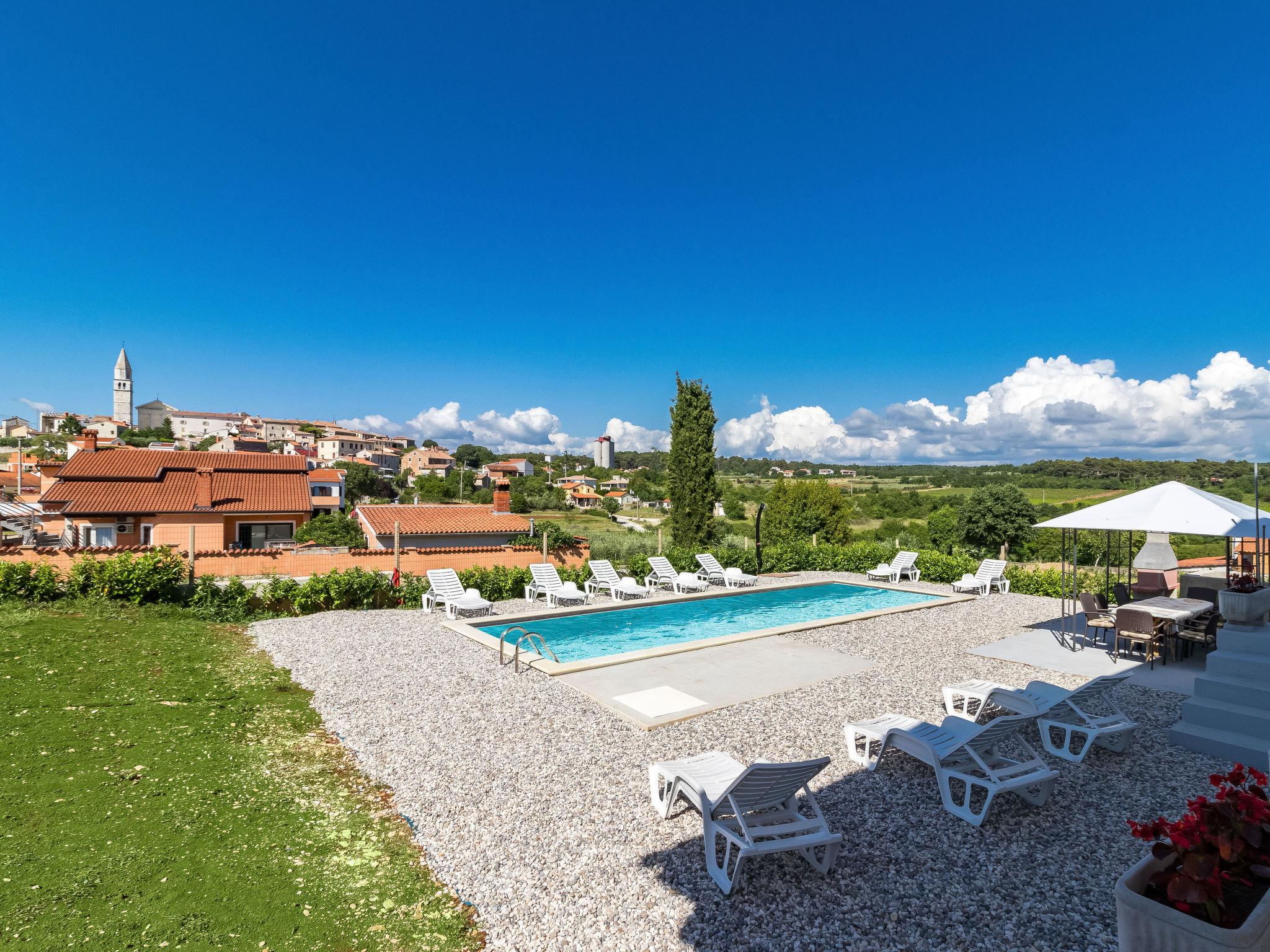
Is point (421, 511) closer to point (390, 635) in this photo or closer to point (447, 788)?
point (390, 635)

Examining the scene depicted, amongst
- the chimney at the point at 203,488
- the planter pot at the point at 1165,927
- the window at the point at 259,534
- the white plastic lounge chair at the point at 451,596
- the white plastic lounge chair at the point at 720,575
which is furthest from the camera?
the window at the point at 259,534

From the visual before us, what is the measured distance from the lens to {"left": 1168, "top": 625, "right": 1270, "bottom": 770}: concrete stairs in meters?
5.03

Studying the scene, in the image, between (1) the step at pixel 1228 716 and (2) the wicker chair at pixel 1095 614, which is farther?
(2) the wicker chair at pixel 1095 614

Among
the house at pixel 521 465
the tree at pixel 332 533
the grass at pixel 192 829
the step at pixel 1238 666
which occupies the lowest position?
the tree at pixel 332 533

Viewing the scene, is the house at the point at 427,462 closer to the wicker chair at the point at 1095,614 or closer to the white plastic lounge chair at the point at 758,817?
the wicker chair at the point at 1095,614

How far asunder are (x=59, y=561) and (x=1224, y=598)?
1936 centimetres

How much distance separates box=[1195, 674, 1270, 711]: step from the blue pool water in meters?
5.96

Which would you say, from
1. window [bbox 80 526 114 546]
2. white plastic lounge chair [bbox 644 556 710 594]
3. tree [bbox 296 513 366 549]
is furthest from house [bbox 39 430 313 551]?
white plastic lounge chair [bbox 644 556 710 594]

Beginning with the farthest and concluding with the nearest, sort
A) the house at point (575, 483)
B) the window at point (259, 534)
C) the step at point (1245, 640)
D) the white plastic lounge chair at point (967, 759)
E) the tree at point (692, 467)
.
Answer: the house at point (575, 483)
the window at point (259, 534)
the tree at point (692, 467)
the step at point (1245, 640)
the white plastic lounge chair at point (967, 759)

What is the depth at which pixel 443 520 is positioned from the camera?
2545 centimetres

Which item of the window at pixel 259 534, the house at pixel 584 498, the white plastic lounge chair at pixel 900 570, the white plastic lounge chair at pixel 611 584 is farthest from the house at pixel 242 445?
the white plastic lounge chair at pixel 900 570

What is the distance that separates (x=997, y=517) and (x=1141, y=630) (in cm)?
3787

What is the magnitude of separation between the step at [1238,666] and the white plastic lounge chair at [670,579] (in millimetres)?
10436

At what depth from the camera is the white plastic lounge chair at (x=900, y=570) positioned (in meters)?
16.7
